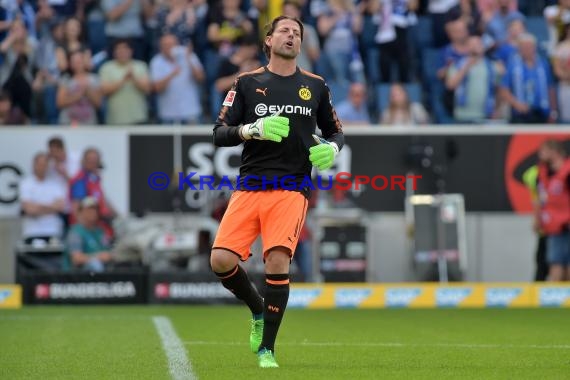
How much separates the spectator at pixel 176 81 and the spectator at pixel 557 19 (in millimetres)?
5580

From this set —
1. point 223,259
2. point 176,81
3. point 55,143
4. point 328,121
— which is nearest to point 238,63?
point 176,81

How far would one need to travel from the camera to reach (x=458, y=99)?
18062 millimetres

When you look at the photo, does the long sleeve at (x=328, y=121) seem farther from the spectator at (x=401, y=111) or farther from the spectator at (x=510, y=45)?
the spectator at (x=510, y=45)

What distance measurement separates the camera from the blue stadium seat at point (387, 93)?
59.3ft

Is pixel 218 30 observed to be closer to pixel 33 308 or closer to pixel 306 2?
pixel 306 2

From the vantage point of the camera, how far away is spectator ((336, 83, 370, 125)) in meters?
17.6

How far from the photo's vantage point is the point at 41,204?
16672 mm


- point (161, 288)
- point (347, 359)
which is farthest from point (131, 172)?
point (347, 359)

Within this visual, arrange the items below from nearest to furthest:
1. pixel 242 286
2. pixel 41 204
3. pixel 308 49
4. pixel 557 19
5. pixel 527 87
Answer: pixel 242 286
pixel 41 204
pixel 308 49
pixel 527 87
pixel 557 19

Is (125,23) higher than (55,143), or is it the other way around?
(125,23)

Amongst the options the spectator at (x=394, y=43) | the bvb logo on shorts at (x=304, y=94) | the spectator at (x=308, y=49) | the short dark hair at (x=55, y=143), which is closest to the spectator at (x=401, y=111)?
the spectator at (x=394, y=43)

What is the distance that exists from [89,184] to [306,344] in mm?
7760

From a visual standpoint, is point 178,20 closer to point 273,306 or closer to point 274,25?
point 274,25

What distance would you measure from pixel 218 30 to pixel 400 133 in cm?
297
